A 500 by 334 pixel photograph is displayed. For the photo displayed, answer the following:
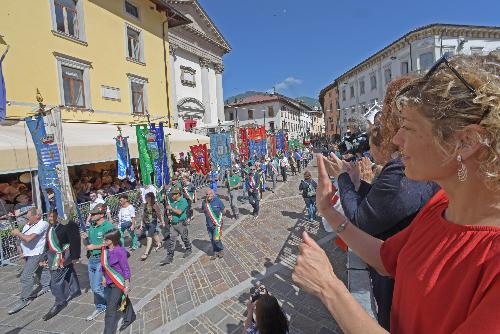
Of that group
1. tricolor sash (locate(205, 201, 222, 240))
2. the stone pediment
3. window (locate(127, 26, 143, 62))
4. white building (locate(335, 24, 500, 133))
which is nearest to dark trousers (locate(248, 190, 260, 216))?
tricolor sash (locate(205, 201, 222, 240))

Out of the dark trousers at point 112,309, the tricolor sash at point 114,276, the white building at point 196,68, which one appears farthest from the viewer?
the white building at point 196,68

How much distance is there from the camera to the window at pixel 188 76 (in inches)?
876

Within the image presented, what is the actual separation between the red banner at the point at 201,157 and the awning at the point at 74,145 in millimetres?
1880

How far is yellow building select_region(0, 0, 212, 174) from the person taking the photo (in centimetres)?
1089

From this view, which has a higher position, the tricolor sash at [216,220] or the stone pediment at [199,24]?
the stone pediment at [199,24]

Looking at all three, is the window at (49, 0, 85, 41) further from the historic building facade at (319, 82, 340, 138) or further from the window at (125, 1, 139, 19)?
the historic building facade at (319, 82, 340, 138)

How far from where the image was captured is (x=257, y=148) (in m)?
19.5

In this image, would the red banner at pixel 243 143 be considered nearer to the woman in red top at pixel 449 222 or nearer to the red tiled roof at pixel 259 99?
the woman in red top at pixel 449 222

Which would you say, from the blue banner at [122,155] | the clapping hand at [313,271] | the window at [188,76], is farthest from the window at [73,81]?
the clapping hand at [313,271]

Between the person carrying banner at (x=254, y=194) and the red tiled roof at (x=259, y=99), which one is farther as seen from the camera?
the red tiled roof at (x=259, y=99)

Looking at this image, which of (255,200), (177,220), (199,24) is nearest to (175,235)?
(177,220)

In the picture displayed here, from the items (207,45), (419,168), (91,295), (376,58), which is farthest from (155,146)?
(376,58)

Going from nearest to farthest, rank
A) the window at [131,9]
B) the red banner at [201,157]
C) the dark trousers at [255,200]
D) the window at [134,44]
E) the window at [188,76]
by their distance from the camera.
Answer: the dark trousers at [255,200] < the red banner at [201,157] < the window at [131,9] < the window at [134,44] < the window at [188,76]

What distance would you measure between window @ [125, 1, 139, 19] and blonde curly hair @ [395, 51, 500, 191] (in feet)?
63.7
